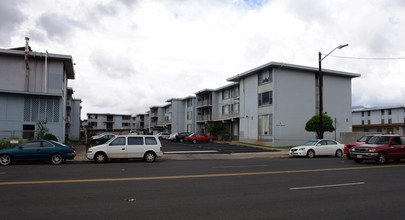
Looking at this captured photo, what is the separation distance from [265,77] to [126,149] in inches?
904

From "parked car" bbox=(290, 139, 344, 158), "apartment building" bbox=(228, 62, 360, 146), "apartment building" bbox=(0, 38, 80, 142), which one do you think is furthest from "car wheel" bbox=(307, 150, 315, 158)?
"apartment building" bbox=(0, 38, 80, 142)

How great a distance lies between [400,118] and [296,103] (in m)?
44.1

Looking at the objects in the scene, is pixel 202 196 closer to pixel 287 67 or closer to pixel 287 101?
pixel 287 101

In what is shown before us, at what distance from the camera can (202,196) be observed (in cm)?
790

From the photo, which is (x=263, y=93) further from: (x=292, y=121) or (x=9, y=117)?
(x=9, y=117)

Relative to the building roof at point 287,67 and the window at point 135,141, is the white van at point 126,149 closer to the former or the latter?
A: the window at point 135,141

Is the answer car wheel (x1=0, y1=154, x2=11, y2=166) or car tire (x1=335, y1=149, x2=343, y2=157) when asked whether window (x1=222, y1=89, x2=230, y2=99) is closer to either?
car tire (x1=335, y1=149, x2=343, y2=157)

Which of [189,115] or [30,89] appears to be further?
[189,115]

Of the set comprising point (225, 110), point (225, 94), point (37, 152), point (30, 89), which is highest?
point (225, 94)

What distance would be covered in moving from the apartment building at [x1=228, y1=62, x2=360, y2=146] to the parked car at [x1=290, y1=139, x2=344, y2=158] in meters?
10.5

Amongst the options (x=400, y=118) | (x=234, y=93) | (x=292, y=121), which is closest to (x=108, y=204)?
(x=292, y=121)

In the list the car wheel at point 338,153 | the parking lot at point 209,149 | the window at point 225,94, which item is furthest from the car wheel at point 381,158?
the window at point 225,94

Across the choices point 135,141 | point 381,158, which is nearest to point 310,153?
point 381,158

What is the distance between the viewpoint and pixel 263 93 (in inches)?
1423
